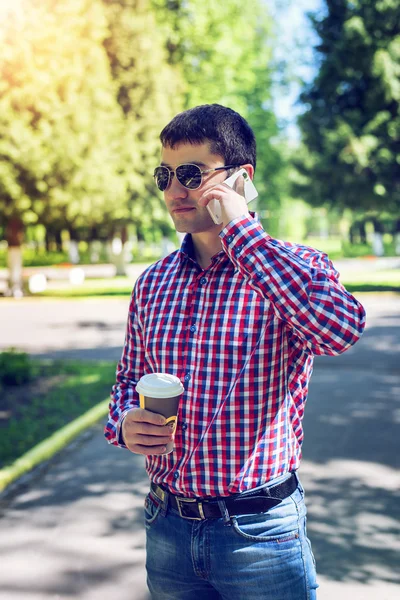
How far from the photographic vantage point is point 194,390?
6.49 feet

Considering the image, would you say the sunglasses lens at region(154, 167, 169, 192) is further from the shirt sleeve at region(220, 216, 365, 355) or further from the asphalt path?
the asphalt path

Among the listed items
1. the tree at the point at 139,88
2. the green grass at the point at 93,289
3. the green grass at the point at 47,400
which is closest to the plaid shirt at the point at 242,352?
the green grass at the point at 47,400

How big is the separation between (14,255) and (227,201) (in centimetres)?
2630

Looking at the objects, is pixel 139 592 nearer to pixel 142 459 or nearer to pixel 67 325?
pixel 142 459

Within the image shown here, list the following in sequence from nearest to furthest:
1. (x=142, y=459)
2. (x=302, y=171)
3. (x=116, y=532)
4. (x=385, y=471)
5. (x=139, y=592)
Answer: (x=139, y=592), (x=116, y=532), (x=385, y=471), (x=142, y=459), (x=302, y=171)

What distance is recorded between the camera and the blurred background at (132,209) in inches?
189

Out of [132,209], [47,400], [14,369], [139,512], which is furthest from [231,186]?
[132,209]

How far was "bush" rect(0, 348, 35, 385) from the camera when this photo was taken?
9703 millimetres

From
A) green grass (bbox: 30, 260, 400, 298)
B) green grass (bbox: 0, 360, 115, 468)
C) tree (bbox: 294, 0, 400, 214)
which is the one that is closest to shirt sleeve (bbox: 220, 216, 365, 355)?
green grass (bbox: 0, 360, 115, 468)

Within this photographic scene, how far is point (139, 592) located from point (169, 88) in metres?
30.8

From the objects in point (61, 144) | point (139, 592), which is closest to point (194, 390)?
point (139, 592)

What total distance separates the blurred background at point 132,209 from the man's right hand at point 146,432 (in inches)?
94.3

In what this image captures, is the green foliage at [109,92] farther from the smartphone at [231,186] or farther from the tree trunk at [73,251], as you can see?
the smartphone at [231,186]

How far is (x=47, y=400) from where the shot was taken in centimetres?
903
